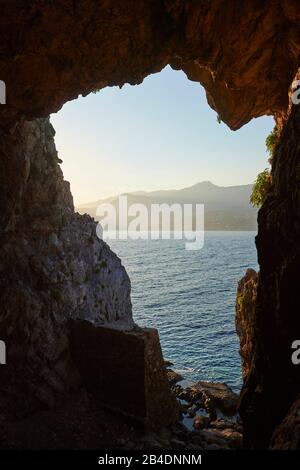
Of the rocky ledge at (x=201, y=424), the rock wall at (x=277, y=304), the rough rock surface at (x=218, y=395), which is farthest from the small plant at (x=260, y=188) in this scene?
the rough rock surface at (x=218, y=395)

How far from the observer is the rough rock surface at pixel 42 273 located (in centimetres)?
2036

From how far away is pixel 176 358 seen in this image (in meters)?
41.7

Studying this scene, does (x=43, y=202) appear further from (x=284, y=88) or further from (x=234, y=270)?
(x=234, y=270)

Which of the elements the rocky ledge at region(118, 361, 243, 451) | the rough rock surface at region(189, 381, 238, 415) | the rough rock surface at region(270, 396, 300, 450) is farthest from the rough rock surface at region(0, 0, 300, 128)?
the rough rock surface at region(189, 381, 238, 415)

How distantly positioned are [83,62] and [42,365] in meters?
17.6

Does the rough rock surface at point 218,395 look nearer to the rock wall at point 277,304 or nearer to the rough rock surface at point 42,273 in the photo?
the rough rock surface at point 42,273

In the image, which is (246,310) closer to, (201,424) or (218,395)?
(201,424)

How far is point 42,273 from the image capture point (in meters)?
23.1

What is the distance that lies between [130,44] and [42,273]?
50.8 feet

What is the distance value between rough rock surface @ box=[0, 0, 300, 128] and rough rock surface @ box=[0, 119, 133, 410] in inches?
263

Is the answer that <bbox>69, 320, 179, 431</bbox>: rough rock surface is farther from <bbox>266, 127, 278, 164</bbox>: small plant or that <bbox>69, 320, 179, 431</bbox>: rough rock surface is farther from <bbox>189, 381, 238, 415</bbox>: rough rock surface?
<bbox>266, 127, 278, 164</bbox>: small plant

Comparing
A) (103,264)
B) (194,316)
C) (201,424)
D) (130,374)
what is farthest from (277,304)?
(194,316)

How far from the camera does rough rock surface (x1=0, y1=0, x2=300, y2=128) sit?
44.7ft

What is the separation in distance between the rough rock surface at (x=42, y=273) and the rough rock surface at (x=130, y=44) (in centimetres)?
667
